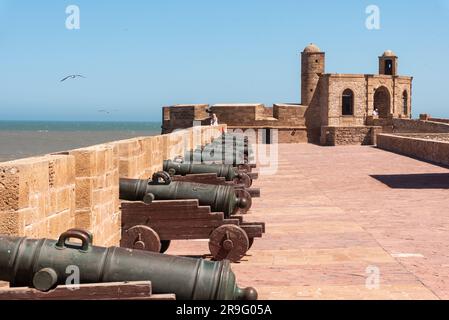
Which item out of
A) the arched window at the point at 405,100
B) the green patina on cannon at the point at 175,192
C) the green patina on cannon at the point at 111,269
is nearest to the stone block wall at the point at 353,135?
the arched window at the point at 405,100

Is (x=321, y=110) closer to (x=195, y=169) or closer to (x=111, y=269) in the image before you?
(x=195, y=169)

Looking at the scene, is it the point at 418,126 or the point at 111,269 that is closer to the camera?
the point at 111,269

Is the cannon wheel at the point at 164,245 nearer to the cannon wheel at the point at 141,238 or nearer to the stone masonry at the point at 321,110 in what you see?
the cannon wheel at the point at 141,238

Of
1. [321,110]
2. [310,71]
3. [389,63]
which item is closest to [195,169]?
[321,110]

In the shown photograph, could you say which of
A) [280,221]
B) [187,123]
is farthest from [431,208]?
[187,123]

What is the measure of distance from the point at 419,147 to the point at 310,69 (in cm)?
2398

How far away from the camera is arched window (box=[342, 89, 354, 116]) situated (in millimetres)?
41100

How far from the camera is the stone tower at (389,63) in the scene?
50.5 m

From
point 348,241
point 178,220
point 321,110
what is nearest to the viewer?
point 178,220

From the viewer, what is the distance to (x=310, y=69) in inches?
1693

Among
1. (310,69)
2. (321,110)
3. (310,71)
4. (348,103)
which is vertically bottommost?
(321,110)

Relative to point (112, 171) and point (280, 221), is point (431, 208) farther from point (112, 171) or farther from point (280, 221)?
point (112, 171)

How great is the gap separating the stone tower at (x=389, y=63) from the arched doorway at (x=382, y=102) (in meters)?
6.23
